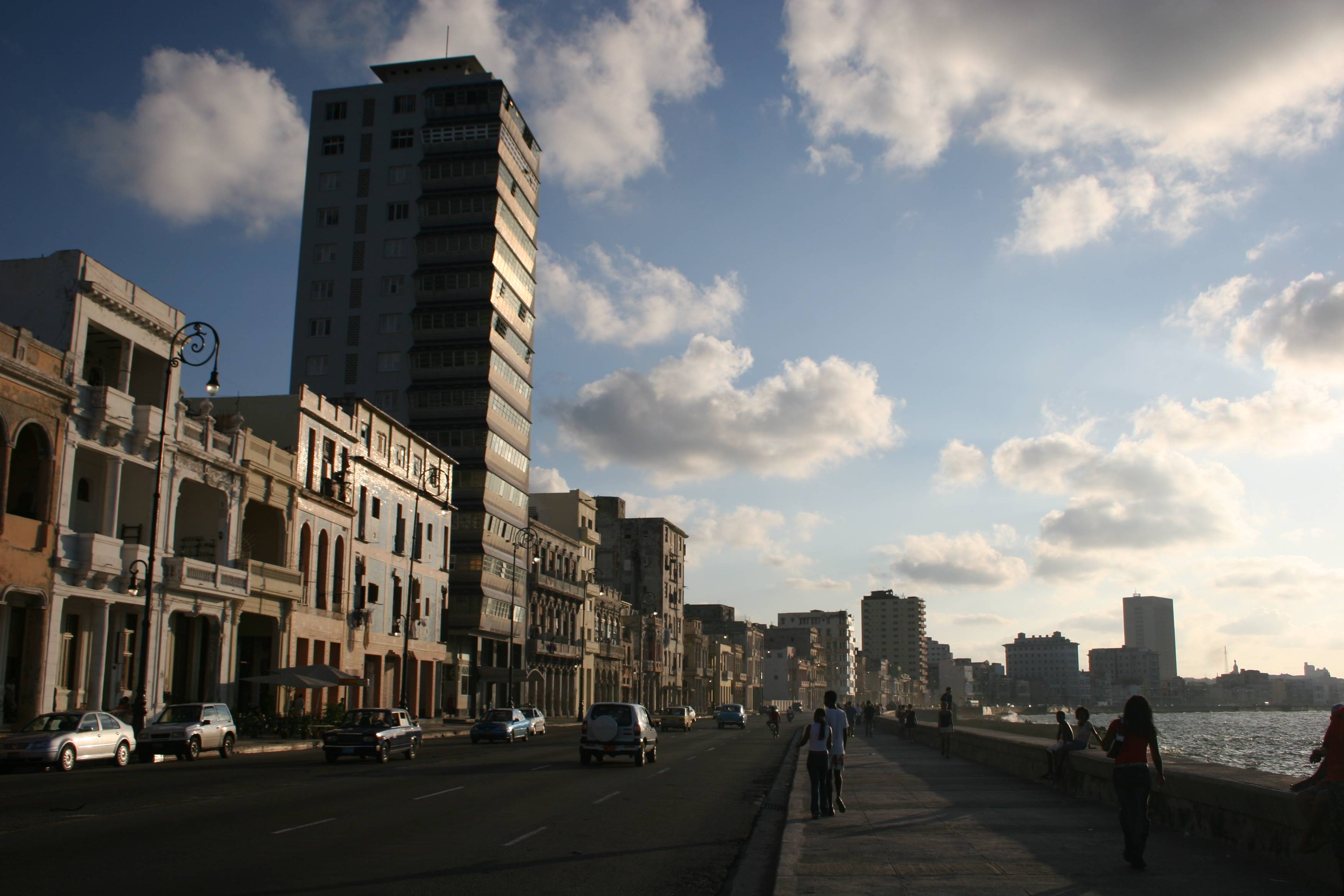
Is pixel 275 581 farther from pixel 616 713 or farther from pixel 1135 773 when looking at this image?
pixel 1135 773

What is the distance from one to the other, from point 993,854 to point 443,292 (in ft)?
229

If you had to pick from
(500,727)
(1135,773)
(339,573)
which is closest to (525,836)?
(1135,773)

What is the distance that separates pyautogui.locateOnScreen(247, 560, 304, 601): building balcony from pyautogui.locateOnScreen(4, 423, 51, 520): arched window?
36.8 feet

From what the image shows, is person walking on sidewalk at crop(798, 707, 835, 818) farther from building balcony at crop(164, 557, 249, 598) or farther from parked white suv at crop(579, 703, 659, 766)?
building balcony at crop(164, 557, 249, 598)

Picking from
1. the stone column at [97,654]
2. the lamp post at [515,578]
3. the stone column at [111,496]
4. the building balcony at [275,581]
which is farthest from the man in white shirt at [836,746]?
the lamp post at [515,578]

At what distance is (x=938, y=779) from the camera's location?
76.0ft

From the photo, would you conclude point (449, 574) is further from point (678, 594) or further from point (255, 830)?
point (678, 594)

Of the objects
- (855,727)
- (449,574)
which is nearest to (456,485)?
(449,574)

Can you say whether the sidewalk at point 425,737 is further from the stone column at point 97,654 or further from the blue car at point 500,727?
the stone column at point 97,654

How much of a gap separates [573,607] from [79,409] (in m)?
61.4

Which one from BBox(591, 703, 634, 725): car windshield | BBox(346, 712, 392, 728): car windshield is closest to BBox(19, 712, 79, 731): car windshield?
BBox(346, 712, 392, 728): car windshield

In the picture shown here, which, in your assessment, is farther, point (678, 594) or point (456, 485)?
point (678, 594)

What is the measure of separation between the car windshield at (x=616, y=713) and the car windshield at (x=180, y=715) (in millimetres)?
11449

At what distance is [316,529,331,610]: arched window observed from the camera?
5178 cm
